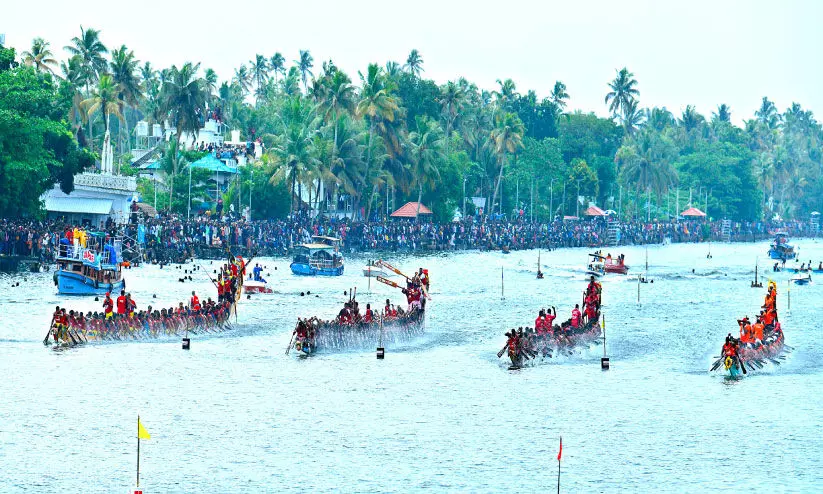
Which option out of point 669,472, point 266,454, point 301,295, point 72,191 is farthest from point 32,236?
point 669,472

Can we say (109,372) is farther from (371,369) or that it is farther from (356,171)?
(356,171)

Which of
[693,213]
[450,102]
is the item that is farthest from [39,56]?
[693,213]

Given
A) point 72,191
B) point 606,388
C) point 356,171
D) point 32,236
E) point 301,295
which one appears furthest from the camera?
point 356,171

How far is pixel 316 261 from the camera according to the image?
98188 millimetres

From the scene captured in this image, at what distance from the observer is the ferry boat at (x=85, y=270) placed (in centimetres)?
7194

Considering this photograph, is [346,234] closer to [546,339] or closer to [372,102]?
[372,102]

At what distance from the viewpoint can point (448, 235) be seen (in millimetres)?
141500

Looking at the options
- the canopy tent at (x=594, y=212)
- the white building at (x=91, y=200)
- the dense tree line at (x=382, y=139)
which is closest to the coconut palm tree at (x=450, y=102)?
the dense tree line at (x=382, y=139)

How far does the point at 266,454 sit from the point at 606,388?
669 inches

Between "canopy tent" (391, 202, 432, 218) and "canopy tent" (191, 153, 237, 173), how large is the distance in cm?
2550

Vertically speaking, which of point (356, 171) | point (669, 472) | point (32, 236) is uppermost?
point (356, 171)

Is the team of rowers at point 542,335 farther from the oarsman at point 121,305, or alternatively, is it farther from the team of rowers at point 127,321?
the oarsman at point 121,305

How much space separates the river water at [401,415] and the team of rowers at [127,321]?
760mm

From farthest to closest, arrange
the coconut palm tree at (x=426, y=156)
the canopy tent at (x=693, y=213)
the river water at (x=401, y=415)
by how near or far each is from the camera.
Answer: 1. the canopy tent at (x=693, y=213)
2. the coconut palm tree at (x=426, y=156)
3. the river water at (x=401, y=415)
